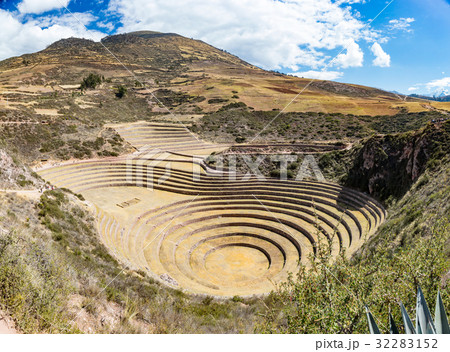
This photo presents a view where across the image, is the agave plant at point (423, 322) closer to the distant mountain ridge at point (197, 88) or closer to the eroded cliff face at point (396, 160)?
the eroded cliff face at point (396, 160)

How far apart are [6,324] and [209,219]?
15.9 m

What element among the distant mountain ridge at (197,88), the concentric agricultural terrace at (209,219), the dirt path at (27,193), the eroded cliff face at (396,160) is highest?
the distant mountain ridge at (197,88)

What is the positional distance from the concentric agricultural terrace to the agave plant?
27.0 ft

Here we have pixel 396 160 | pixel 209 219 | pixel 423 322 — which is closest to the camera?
pixel 423 322

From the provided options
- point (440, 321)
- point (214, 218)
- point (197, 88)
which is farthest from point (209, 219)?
point (197, 88)

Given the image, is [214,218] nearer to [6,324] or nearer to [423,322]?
[6,324]

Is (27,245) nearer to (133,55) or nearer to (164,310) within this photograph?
(164,310)

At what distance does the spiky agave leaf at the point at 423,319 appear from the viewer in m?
3.04

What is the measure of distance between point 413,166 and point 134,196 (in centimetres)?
2035

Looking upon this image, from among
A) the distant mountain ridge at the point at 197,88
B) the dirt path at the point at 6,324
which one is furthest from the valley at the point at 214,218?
the distant mountain ridge at the point at 197,88

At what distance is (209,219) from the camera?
19.5 meters

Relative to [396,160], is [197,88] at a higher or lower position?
higher

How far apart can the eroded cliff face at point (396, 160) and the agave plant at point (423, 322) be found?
15.0 meters

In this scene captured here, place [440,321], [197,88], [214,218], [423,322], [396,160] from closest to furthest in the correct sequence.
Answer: [440,321]
[423,322]
[396,160]
[214,218]
[197,88]
